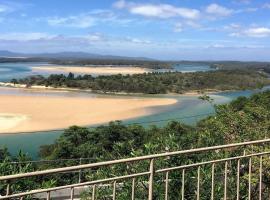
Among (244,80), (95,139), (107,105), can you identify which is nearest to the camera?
(95,139)

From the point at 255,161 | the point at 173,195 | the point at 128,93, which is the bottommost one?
the point at 128,93

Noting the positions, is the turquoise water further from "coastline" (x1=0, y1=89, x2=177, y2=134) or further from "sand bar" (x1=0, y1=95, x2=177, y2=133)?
"sand bar" (x1=0, y1=95, x2=177, y2=133)

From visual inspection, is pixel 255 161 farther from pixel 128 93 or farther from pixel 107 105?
pixel 128 93

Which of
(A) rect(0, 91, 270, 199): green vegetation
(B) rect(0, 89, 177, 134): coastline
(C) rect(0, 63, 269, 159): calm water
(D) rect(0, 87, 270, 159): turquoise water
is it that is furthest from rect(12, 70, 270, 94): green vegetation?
(A) rect(0, 91, 270, 199): green vegetation

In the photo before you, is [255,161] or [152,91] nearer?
[255,161]

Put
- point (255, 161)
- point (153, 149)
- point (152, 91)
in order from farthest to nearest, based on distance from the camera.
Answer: point (152, 91), point (153, 149), point (255, 161)

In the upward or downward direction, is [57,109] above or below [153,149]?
below

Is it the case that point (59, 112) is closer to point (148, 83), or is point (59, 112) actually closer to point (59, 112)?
point (59, 112)

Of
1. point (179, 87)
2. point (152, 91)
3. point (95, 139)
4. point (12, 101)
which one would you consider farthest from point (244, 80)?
point (95, 139)

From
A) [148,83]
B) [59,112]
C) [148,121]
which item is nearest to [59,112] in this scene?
[59,112]
